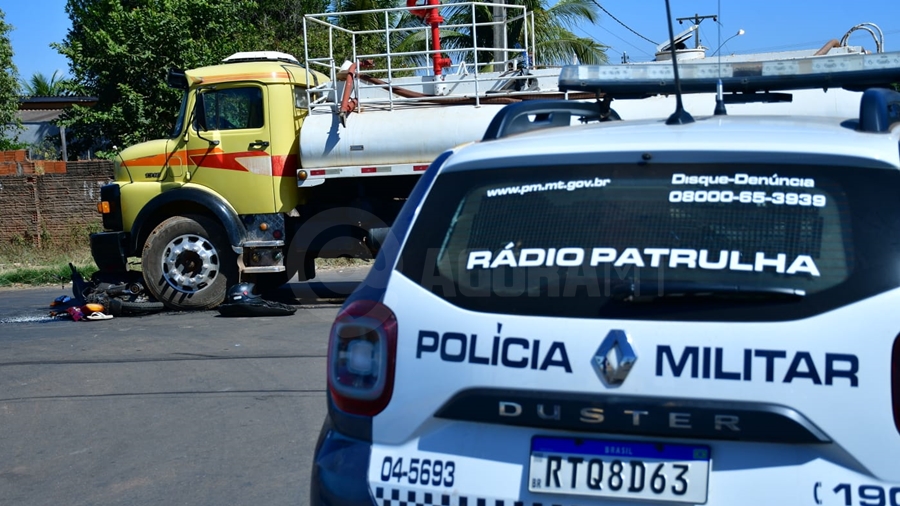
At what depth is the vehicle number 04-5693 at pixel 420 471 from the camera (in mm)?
2564

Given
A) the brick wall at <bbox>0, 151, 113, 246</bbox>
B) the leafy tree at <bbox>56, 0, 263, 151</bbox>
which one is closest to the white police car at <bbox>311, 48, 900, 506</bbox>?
the brick wall at <bbox>0, 151, 113, 246</bbox>

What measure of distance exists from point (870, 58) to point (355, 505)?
108 inches

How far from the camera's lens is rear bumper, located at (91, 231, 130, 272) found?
11.5 m

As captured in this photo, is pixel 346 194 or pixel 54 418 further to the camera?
pixel 346 194

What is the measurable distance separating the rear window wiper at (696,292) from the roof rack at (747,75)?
64.4 inches

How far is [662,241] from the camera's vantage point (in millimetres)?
2531

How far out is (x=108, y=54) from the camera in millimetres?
20266

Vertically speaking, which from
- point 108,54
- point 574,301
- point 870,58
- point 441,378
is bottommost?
point 441,378

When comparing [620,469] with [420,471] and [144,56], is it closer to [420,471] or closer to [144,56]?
[420,471]

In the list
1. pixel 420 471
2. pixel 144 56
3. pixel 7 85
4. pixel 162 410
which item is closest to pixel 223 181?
pixel 162 410

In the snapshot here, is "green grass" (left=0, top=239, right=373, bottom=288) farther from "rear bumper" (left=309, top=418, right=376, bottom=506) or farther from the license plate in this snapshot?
the license plate

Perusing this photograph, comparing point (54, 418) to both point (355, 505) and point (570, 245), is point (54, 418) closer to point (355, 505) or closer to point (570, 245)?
point (355, 505)

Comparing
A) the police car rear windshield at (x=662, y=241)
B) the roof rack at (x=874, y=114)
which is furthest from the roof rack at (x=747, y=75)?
the police car rear windshield at (x=662, y=241)

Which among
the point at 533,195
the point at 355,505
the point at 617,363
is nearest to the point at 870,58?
the point at 533,195
